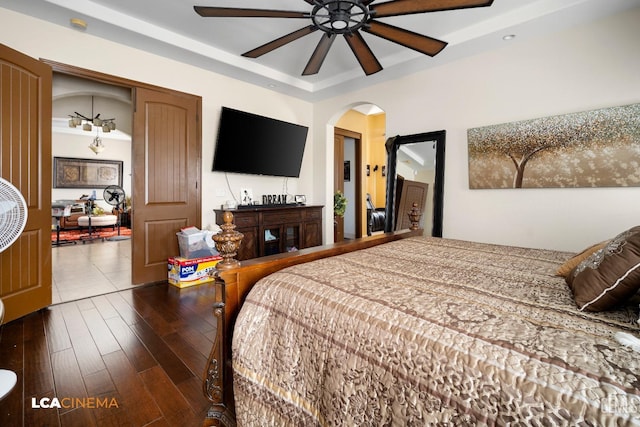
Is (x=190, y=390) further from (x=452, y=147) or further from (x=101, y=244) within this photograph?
(x=101, y=244)

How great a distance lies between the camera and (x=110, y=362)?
188 centimetres

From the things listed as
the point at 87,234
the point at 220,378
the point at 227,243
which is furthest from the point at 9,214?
the point at 87,234

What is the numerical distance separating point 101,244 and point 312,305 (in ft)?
22.9

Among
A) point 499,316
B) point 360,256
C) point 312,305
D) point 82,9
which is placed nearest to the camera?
point 499,316

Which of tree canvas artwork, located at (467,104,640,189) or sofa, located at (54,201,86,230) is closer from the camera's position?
tree canvas artwork, located at (467,104,640,189)

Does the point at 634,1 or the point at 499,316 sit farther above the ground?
the point at 634,1

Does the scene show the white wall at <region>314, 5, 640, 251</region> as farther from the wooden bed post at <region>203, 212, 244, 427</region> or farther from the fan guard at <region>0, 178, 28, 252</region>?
the fan guard at <region>0, 178, 28, 252</region>

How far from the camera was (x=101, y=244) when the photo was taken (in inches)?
247

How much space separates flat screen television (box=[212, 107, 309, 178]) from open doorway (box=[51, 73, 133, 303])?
3.90ft

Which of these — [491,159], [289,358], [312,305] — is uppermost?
[491,159]

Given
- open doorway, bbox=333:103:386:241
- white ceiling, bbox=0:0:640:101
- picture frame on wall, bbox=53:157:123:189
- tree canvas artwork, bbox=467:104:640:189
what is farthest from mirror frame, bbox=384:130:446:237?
picture frame on wall, bbox=53:157:123:189

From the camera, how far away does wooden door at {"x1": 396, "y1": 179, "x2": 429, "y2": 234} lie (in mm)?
3842

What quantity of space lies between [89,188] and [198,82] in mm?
7538

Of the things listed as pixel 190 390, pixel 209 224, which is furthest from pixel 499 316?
pixel 209 224
